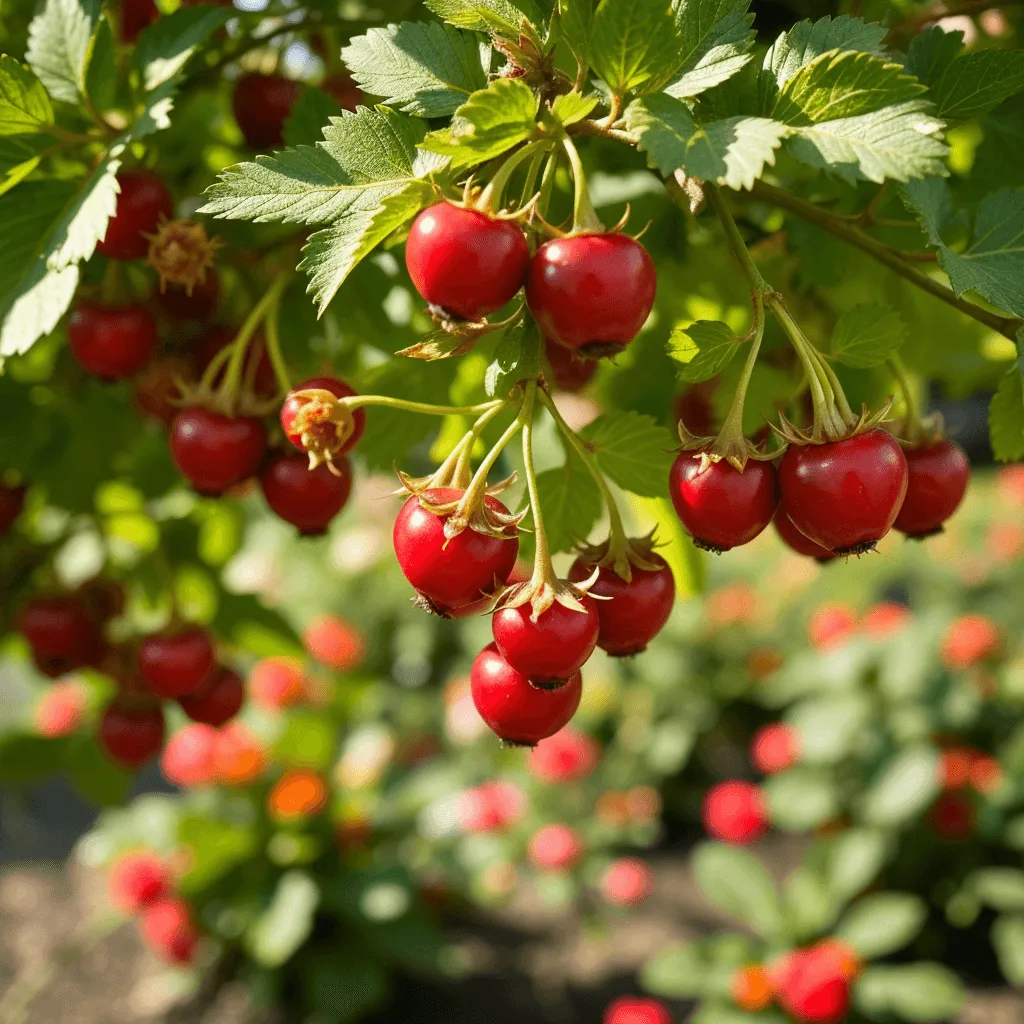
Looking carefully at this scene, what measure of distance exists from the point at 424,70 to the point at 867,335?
12.2 inches

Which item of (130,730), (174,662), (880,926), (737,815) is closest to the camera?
(174,662)

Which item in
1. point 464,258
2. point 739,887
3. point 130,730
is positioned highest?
point 464,258

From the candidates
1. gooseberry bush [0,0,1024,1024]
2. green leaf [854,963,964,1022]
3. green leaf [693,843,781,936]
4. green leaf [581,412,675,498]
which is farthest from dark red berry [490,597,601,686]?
green leaf [693,843,781,936]

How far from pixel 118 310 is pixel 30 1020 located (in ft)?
8.57

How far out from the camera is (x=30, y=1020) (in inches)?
110

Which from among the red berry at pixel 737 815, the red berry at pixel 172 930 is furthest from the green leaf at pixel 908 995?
the red berry at pixel 172 930

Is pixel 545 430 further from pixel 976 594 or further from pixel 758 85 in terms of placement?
pixel 976 594

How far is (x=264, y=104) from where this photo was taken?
92 cm

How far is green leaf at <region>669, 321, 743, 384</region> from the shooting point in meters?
0.58

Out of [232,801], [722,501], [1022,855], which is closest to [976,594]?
[1022,855]

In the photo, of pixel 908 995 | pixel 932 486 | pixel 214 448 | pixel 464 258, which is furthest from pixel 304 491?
pixel 908 995

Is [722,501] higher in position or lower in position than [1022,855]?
higher

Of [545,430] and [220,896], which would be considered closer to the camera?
[545,430]

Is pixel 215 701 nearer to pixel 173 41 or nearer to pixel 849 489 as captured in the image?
pixel 173 41
